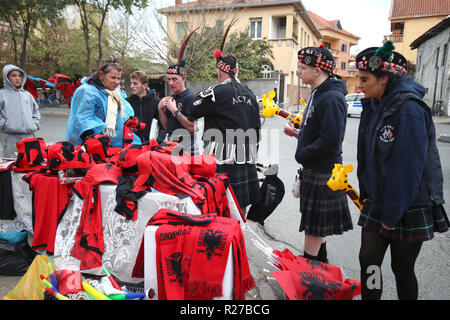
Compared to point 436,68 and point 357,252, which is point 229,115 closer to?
point 357,252

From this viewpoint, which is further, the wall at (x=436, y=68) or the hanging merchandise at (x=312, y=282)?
the wall at (x=436, y=68)

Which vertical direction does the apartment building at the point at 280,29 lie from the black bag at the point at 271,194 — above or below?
above

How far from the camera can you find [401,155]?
1778 mm

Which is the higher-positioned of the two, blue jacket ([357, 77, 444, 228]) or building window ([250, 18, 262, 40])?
building window ([250, 18, 262, 40])

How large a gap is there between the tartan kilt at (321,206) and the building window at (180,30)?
1678 cm

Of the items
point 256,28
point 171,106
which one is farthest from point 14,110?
point 256,28

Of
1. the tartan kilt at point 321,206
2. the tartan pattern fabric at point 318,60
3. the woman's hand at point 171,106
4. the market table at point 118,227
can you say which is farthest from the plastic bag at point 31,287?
the tartan pattern fabric at point 318,60

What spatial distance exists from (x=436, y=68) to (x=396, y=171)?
1009 inches

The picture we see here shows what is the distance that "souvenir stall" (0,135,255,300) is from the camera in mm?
2006

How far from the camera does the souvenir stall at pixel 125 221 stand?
2006 millimetres

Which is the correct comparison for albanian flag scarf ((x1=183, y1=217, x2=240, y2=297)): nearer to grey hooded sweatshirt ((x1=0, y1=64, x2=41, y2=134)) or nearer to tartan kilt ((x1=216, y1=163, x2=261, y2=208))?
tartan kilt ((x1=216, y1=163, x2=261, y2=208))

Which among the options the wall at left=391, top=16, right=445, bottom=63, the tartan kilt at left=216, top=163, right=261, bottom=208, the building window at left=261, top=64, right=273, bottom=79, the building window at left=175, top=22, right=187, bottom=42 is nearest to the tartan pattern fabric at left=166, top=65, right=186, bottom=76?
the tartan kilt at left=216, top=163, right=261, bottom=208

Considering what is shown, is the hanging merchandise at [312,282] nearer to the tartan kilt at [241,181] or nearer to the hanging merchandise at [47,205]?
the tartan kilt at [241,181]

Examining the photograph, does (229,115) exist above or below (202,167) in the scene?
above
